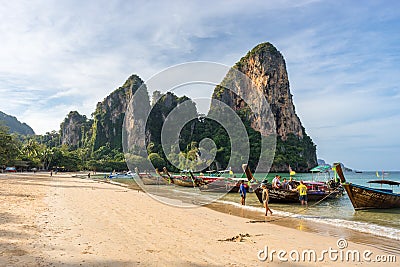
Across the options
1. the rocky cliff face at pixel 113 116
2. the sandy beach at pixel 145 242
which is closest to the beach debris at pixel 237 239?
the sandy beach at pixel 145 242

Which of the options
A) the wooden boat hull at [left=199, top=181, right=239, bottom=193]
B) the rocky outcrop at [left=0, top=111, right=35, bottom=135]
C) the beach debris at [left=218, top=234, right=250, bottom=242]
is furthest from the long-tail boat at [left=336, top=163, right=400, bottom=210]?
the rocky outcrop at [left=0, top=111, right=35, bottom=135]

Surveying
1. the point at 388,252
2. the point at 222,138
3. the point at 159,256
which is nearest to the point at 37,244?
the point at 159,256

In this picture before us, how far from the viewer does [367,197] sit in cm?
1455

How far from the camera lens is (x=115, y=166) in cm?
8469

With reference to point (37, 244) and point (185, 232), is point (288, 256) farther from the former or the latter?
point (37, 244)

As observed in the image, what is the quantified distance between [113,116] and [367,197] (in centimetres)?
10886

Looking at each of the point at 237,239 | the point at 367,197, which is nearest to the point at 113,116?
the point at 367,197

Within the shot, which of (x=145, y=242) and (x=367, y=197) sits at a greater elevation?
(x=367, y=197)

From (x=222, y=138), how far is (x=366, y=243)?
69532 millimetres

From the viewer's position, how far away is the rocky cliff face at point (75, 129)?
406 ft

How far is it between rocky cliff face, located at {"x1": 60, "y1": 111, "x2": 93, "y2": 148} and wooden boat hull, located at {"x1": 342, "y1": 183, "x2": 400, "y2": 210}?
11765 centimetres

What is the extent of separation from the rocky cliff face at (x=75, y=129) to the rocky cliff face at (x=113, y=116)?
10.6 meters

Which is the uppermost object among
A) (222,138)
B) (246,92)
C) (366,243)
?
(246,92)

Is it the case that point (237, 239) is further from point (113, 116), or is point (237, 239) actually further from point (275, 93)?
point (113, 116)
